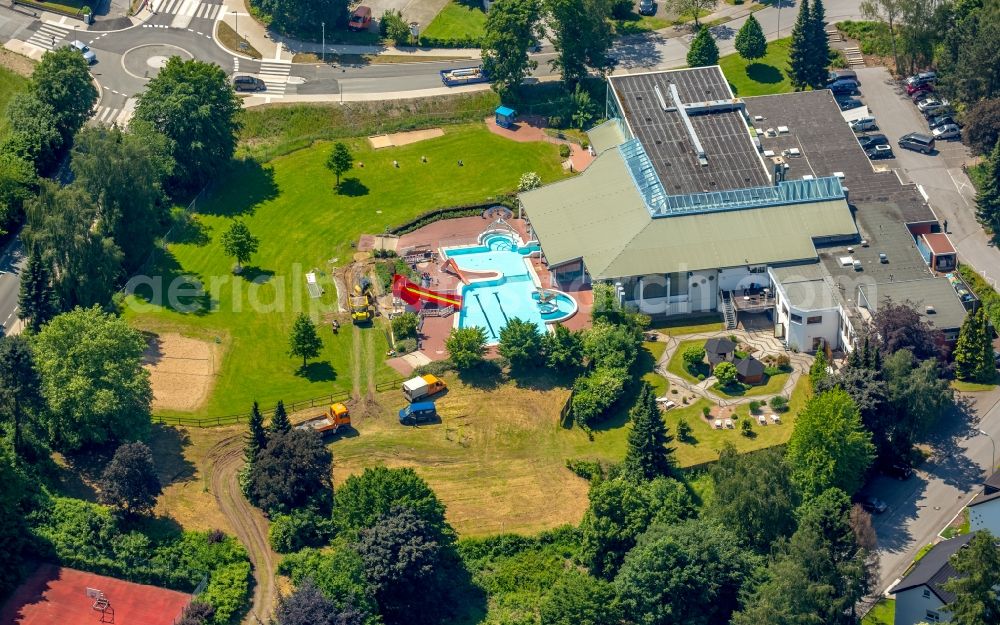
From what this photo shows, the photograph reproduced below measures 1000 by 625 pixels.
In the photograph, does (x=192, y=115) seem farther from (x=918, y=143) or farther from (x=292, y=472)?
(x=918, y=143)

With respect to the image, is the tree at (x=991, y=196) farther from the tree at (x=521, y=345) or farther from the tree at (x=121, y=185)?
the tree at (x=121, y=185)

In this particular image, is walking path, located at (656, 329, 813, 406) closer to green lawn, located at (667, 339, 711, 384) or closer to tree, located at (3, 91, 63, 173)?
green lawn, located at (667, 339, 711, 384)

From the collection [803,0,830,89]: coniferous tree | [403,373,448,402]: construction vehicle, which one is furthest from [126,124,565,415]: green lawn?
[803,0,830,89]: coniferous tree

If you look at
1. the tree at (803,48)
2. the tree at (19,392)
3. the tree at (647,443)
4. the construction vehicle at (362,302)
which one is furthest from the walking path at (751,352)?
the tree at (19,392)

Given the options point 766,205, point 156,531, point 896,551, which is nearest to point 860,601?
point 896,551

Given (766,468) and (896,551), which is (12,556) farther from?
(896,551)

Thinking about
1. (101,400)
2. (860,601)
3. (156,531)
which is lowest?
(860,601)
